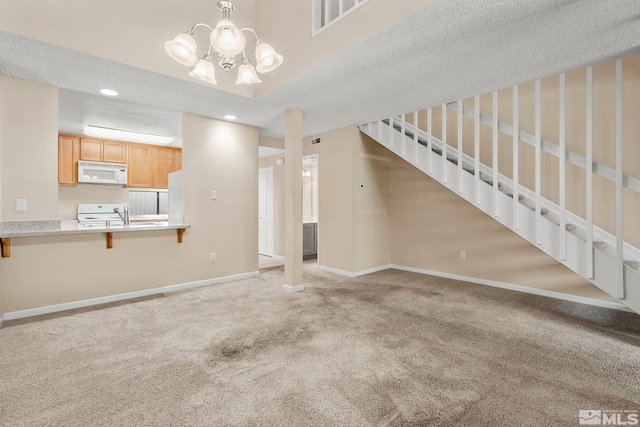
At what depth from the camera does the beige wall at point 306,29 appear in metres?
2.26

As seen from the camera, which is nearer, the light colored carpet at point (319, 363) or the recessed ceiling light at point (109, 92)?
the light colored carpet at point (319, 363)

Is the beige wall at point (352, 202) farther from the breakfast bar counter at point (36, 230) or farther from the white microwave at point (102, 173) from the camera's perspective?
the white microwave at point (102, 173)

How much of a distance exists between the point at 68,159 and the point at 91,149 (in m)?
0.40

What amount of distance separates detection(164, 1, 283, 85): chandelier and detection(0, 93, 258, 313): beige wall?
6.88 feet

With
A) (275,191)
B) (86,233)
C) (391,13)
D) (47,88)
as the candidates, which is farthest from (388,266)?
(47,88)

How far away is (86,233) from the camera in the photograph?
338 cm

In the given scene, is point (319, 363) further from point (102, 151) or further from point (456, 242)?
point (102, 151)

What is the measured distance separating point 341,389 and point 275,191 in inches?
198

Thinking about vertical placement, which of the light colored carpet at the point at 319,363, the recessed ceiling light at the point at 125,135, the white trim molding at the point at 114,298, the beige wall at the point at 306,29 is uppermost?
the beige wall at the point at 306,29

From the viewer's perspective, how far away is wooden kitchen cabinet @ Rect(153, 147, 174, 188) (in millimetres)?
6227

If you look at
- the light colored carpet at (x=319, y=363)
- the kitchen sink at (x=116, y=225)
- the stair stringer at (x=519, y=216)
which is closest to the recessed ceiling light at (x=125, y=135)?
the kitchen sink at (x=116, y=225)

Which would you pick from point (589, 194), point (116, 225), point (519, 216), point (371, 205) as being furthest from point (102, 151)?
point (589, 194)

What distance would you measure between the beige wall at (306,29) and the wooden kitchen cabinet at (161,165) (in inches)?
150

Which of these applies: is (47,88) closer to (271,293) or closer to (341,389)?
(271,293)
